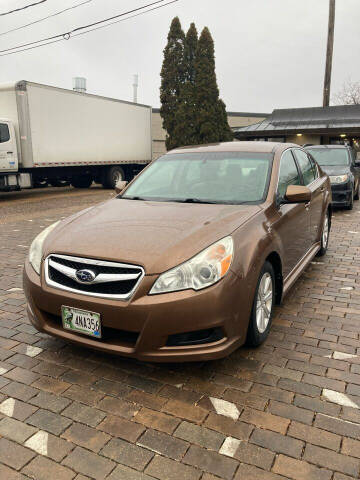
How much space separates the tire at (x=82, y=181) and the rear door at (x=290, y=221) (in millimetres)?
14370

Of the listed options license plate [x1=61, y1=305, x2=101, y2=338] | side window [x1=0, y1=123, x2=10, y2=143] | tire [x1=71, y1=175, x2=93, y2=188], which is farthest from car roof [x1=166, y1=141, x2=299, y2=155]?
tire [x1=71, y1=175, x2=93, y2=188]

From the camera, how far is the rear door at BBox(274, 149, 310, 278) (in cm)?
355

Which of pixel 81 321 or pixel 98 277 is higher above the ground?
pixel 98 277

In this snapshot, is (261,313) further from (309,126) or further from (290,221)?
(309,126)

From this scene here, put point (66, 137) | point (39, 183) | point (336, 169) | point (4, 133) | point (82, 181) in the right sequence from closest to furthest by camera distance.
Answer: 1. point (336, 169)
2. point (4, 133)
3. point (66, 137)
4. point (39, 183)
5. point (82, 181)

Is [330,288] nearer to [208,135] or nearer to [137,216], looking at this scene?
[137,216]

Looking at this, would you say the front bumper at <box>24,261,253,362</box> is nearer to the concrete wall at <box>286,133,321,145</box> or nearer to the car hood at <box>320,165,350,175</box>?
the car hood at <box>320,165,350,175</box>

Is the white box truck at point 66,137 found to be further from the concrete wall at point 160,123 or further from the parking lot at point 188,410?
the parking lot at point 188,410

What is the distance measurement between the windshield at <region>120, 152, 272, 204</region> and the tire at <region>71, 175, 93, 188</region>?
14.0 meters

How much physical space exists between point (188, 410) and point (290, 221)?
2020 mm

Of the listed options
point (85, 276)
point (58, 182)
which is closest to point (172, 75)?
point (58, 182)

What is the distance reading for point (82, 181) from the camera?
58.9 ft

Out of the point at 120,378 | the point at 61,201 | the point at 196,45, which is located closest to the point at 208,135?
the point at 196,45

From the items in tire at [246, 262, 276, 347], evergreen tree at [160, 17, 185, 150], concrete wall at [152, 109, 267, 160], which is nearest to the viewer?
tire at [246, 262, 276, 347]
